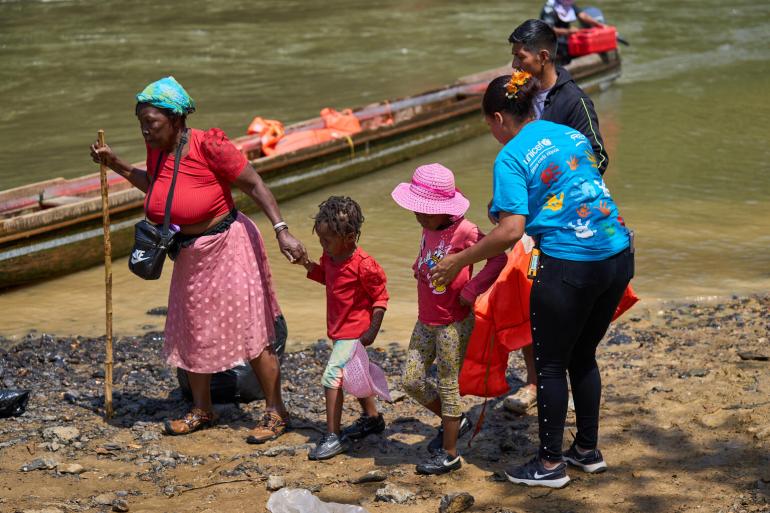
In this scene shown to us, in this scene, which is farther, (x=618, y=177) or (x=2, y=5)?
(x=2, y=5)

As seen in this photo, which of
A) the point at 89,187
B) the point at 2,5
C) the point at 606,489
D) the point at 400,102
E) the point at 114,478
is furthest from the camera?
the point at 2,5

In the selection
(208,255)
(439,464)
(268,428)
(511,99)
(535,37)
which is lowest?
(268,428)

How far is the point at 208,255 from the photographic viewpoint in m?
5.35

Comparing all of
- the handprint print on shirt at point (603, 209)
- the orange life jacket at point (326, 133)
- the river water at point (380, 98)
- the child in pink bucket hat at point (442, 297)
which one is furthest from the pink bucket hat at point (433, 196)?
the orange life jacket at point (326, 133)

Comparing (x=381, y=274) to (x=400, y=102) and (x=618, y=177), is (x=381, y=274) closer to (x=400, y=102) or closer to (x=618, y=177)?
(x=618, y=177)

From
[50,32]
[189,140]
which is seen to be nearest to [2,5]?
[50,32]

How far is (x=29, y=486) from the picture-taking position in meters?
4.85

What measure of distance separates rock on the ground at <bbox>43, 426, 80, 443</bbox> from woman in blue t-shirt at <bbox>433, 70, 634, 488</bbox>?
2.39 meters

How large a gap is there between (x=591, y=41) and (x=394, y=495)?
14.1 metres

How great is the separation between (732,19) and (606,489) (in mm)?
21755

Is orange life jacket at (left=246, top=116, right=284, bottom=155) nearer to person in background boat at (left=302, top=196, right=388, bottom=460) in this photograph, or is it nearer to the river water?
the river water

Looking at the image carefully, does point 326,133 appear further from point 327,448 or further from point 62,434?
point 327,448

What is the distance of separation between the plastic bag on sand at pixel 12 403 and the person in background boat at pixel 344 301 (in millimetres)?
1864

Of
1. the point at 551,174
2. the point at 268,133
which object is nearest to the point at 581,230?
the point at 551,174
